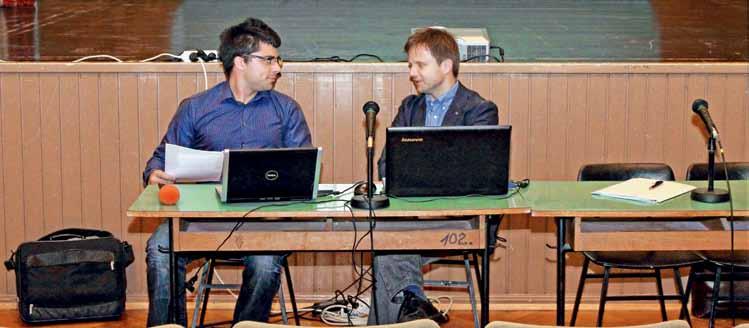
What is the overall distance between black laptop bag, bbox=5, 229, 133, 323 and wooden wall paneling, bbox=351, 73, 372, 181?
1.15 meters

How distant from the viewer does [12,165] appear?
16.6ft

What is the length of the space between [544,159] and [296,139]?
127 centimetres

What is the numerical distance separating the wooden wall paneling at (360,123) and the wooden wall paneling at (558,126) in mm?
770

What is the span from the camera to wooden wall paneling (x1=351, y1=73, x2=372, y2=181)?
16.6 feet

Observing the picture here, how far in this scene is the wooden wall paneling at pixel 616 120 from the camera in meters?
5.07

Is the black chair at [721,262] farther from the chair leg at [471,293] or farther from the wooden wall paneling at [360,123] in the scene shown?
the wooden wall paneling at [360,123]

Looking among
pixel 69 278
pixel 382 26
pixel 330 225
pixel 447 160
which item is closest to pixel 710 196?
pixel 447 160

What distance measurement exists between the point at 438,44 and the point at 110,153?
171cm

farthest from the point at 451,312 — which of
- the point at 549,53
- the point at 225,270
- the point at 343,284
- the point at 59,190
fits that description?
the point at 549,53

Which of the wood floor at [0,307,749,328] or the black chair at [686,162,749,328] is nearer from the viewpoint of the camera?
the black chair at [686,162,749,328]

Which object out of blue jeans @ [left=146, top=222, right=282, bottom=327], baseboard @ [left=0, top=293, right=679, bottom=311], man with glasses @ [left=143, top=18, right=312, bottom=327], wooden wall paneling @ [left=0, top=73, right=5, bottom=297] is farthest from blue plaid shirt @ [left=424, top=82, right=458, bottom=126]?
wooden wall paneling @ [left=0, top=73, right=5, bottom=297]

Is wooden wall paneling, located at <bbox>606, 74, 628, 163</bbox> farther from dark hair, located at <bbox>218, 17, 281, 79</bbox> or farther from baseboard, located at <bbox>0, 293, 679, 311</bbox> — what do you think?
dark hair, located at <bbox>218, 17, 281, 79</bbox>

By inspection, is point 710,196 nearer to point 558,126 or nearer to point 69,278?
point 558,126

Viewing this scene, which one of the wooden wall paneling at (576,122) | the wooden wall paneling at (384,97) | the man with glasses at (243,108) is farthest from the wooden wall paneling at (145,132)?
the wooden wall paneling at (576,122)
